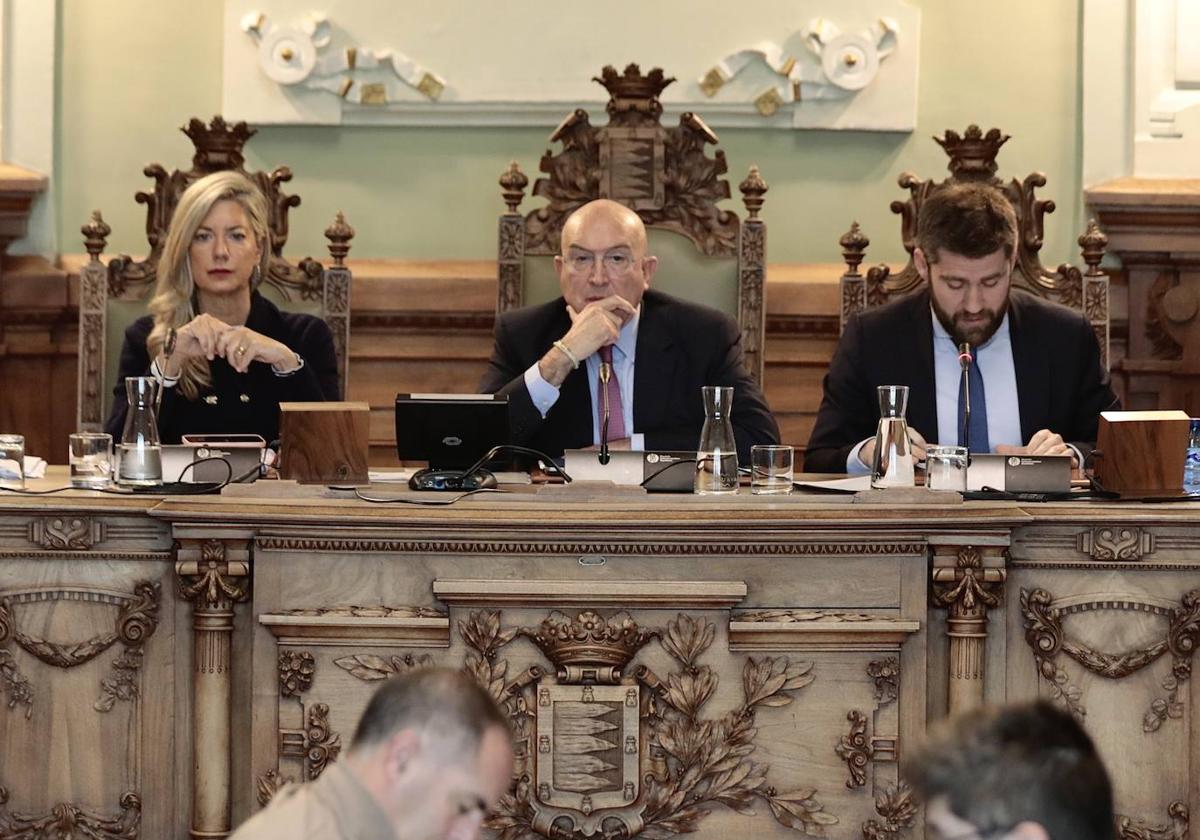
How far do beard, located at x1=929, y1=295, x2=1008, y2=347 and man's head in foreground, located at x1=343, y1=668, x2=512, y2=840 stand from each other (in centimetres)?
245

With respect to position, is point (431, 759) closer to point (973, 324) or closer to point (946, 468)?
point (946, 468)

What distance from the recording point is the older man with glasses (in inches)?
154

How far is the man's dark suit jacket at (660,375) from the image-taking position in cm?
391

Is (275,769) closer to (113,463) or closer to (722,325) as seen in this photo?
(113,463)

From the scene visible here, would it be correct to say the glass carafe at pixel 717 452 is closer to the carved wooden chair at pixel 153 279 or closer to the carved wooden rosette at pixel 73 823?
the carved wooden rosette at pixel 73 823

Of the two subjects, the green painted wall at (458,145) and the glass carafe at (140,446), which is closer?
the glass carafe at (140,446)

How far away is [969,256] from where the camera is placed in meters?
3.74

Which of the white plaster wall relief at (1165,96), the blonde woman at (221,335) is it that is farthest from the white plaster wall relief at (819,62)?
the blonde woman at (221,335)

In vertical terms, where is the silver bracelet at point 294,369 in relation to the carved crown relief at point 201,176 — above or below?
below

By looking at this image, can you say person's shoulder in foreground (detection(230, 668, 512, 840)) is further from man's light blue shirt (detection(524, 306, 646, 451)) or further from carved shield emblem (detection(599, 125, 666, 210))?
carved shield emblem (detection(599, 125, 666, 210))

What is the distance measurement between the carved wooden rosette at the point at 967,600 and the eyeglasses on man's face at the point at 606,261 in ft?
4.45

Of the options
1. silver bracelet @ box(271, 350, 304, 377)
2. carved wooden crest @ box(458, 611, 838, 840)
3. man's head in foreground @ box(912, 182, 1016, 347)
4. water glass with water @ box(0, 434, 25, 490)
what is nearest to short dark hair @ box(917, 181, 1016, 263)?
man's head in foreground @ box(912, 182, 1016, 347)

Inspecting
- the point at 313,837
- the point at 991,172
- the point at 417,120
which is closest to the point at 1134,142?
the point at 991,172

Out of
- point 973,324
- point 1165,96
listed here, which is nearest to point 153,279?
point 973,324
